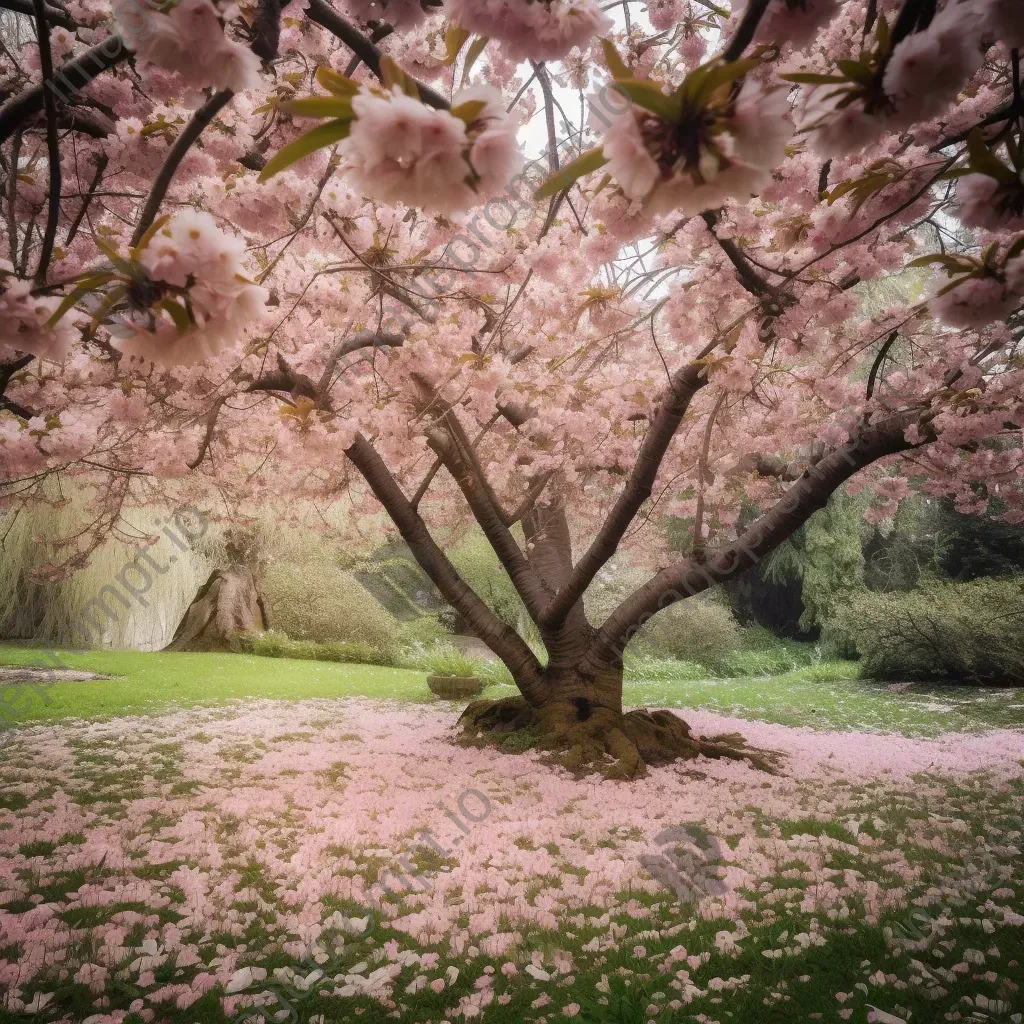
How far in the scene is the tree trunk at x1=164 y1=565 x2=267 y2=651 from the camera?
13500 mm

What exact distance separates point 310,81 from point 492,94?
2.30 metres

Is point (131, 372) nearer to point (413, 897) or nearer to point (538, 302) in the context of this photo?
point (538, 302)

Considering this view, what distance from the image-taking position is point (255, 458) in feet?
24.4

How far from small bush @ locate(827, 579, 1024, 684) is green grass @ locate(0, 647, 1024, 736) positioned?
0.45 m

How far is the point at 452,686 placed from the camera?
929 centimetres

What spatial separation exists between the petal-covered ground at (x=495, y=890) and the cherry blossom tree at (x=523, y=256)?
1.18m

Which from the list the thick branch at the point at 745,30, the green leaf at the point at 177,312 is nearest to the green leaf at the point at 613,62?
the thick branch at the point at 745,30

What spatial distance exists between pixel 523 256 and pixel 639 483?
1701mm

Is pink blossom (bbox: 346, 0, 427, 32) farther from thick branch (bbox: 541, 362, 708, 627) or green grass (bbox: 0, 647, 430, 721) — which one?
green grass (bbox: 0, 647, 430, 721)

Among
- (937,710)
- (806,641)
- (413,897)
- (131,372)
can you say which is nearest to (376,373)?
(131,372)

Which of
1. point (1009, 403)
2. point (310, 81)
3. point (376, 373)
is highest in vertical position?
point (310, 81)

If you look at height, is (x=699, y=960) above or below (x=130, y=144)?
below

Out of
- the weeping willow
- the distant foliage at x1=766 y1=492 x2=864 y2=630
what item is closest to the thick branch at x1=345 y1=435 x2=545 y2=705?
the weeping willow

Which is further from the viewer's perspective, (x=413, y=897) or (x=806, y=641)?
(x=806, y=641)
